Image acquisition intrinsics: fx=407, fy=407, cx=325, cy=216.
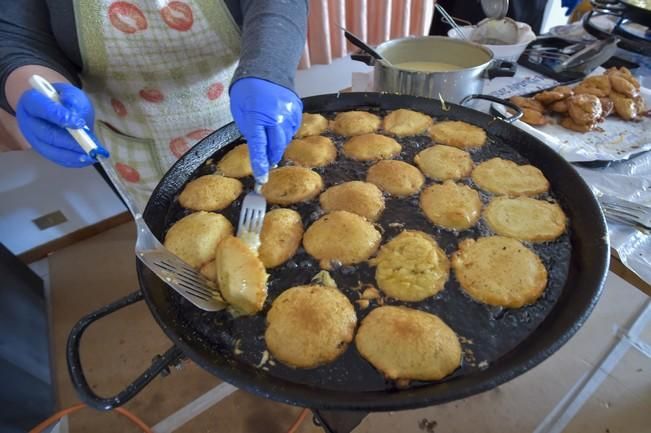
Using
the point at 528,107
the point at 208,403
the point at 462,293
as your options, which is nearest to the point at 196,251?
the point at 462,293

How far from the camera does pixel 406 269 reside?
2.88 ft

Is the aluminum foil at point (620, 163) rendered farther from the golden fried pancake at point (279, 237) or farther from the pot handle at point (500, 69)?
the golden fried pancake at point (279, 237)

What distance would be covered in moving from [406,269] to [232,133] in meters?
0.73

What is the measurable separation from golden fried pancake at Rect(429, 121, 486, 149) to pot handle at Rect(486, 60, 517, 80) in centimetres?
24

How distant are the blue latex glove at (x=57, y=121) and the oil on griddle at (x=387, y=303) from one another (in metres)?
0.27

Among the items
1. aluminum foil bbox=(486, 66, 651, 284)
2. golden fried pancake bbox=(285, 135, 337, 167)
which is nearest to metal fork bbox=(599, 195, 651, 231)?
aluminum foil bbox=(486, 66, 651, 284)

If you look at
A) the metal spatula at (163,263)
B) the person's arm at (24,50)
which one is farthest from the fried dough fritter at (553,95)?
the person's arm at (24,50)

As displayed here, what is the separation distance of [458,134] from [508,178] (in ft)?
0.73

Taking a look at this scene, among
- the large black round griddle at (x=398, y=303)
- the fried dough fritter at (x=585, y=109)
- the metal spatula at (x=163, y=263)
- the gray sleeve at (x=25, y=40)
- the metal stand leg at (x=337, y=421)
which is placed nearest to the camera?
the large black round griddle at (x=398, y=303)

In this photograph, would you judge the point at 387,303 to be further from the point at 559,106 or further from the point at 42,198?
the point at 42,198

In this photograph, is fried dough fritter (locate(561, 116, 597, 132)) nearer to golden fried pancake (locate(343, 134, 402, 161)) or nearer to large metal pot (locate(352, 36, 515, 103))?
large metal pot (locate(352, 36, 515, 103))

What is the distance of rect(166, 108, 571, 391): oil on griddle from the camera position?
745mm

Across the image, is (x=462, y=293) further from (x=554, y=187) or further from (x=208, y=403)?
(x=208, y=403)

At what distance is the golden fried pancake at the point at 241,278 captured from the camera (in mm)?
835
